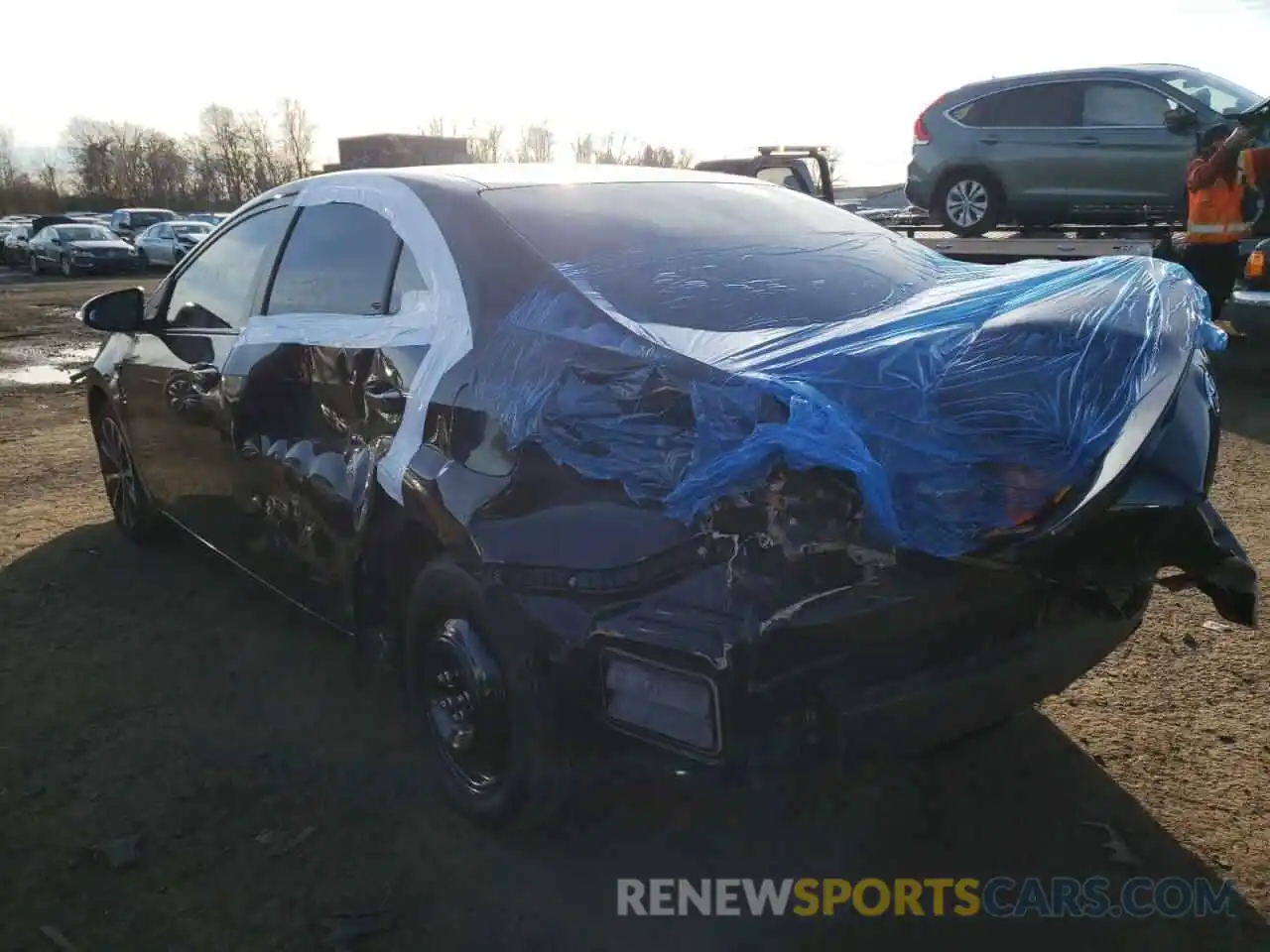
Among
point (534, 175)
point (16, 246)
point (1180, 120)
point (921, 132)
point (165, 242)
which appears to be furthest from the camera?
point (16, 246)

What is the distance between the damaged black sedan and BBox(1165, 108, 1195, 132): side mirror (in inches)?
276

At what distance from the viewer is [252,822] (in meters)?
2.77

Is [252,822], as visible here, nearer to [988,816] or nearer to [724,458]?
[724,458]

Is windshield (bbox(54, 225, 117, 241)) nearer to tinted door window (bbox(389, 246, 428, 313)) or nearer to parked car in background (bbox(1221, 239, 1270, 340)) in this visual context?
parked car in background (bbox(1221, 239, 1270, 340))

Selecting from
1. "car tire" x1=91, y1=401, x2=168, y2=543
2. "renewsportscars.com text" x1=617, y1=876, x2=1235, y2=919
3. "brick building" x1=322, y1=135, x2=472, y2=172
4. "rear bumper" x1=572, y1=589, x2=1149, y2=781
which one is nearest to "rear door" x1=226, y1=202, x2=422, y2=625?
"rear bumper" x1=572, y1=589, x2=1149, y2=781

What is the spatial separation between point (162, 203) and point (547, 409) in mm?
63591

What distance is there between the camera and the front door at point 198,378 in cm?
361

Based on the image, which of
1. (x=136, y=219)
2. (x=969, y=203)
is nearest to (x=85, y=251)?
(x=136, y=219)

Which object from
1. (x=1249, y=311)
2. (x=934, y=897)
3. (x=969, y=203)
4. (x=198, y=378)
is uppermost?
(x=969, y=203)

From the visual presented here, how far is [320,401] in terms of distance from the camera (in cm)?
305

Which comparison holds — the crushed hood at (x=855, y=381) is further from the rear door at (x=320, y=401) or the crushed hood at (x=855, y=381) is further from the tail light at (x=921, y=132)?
the tail light at (x=921, y=132)

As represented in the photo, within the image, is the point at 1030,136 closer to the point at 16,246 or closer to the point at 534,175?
the point at 534,175

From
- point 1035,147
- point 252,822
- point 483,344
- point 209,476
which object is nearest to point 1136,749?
point 483,344

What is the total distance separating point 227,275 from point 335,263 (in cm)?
92
